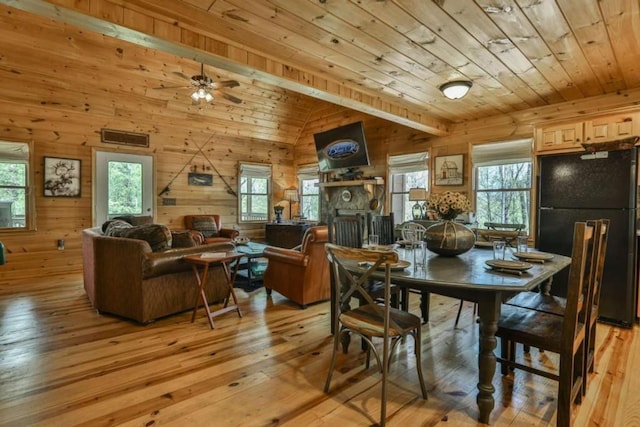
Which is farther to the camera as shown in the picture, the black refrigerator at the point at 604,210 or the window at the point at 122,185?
the window at the point at 122,185

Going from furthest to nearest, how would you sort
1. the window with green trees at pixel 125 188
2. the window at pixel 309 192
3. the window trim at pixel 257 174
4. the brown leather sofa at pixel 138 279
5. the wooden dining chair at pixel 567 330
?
the window at pixel 309 192 → the window trim at pixel 257 174 → the window with green trees at pixel 125 188 → the brown leather sofa at pixel 138 279 → the wooden dining chair at pixel 567 330

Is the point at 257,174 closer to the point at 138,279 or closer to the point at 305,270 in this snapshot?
the point at 305,270

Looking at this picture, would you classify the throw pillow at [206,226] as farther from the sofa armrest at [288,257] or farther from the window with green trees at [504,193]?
the window with green trees at [504,193]

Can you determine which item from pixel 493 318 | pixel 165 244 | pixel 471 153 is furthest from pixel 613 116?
pixel 165 244

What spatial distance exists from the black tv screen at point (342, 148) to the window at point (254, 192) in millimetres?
1575

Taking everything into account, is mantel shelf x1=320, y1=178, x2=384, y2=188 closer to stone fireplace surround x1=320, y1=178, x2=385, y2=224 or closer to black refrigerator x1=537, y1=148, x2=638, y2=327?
stone fireplace surround x1=320, y1=178, x2=385, y2=224

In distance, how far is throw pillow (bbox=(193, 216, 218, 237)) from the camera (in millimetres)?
6465

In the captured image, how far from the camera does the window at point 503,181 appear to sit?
4.54m

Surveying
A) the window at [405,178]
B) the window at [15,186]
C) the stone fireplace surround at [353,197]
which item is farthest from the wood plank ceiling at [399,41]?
the window at [15,186]

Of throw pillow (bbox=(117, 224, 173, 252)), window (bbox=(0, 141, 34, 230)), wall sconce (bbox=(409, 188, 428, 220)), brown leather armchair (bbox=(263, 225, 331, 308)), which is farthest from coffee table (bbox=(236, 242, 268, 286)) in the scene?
window (bbox=(0, 141, 34, 230))

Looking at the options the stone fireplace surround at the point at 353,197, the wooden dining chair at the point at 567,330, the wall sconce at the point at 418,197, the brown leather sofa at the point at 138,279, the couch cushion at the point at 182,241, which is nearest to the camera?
the wooden dining chair at the point at 567,330

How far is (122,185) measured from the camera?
5.93 metres

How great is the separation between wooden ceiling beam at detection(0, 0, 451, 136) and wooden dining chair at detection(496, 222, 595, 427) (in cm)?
257

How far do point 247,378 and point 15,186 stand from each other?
5.22m
